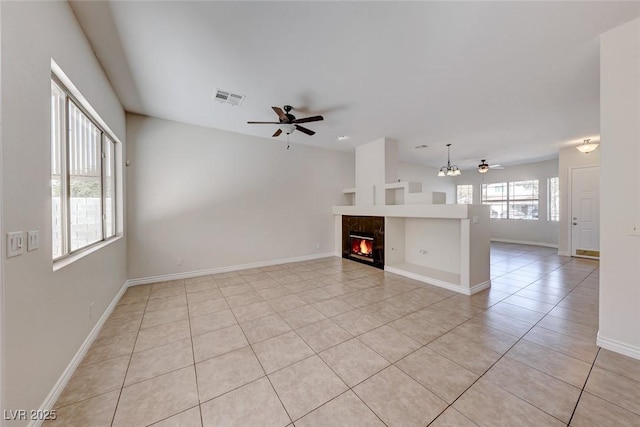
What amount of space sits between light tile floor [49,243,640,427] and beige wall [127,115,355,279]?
42.9 inches

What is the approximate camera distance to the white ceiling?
1936 millimetres

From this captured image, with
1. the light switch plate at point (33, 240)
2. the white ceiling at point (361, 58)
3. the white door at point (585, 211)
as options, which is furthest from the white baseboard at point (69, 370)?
the white door at point (585, 211)

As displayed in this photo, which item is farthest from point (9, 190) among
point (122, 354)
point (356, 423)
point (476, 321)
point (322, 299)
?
point (476, 321)

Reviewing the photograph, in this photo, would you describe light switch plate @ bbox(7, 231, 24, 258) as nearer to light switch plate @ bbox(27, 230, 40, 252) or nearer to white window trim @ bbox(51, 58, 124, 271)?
light switch plate @ bbox(27, 230, 40, 252)

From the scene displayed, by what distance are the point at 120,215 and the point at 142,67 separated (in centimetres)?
225

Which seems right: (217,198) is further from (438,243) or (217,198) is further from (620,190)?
(620,190)

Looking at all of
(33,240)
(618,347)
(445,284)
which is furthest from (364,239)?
(33,240)

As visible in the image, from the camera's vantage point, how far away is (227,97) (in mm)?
3367

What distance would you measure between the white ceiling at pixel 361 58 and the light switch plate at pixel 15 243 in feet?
6.27

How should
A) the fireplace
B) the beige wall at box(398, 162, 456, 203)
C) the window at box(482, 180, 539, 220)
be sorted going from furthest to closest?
1. the beige wall at box(398, 162, 456, 203)
2. the window at box(482, 180, 539, 220)
3. the fireplace

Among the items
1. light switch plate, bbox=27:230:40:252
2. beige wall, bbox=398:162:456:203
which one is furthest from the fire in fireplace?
light switch plate, bbox=27:230:40:252

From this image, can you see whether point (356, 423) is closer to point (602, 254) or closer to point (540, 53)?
point (602, 254)

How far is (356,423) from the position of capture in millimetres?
1432

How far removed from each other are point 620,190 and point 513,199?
788cm
